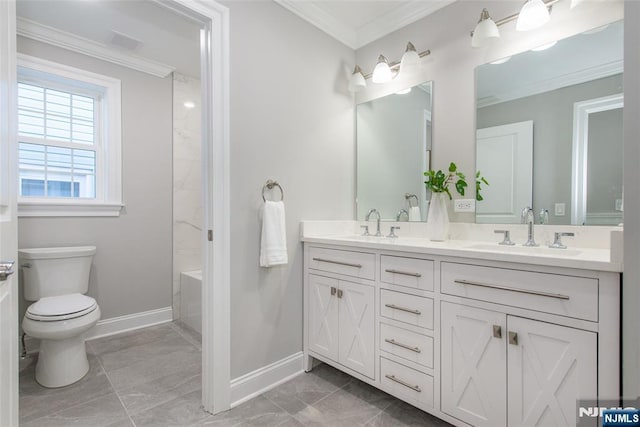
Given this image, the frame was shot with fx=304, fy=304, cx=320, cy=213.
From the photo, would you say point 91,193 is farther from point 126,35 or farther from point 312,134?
point 312,134

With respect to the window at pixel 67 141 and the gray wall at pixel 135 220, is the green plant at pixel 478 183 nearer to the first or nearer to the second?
the gray wall at pixel 135 220

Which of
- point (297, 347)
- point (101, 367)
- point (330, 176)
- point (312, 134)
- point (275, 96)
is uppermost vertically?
point (275, 96)

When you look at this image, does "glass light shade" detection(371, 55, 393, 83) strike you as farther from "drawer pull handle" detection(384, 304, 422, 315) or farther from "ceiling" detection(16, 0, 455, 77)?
"drawer pull handle" detection(384, 304, 422, 315)

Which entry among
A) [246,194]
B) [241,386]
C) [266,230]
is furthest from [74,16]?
[241,386]

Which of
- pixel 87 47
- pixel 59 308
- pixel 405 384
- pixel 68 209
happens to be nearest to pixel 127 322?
pixel 59 308

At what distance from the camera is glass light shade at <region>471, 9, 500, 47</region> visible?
1.64m

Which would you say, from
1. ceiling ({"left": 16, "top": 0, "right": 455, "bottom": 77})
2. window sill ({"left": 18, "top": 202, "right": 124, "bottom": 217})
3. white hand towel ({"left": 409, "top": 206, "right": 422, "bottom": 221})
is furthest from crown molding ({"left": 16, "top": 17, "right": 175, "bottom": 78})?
white hand towel ({"left": 409, "top": 206, "right": 422, "bottom": 221})

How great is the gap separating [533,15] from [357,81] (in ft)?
3.58

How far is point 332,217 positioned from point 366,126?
2.55 feet

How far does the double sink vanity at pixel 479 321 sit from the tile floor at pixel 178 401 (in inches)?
5.6

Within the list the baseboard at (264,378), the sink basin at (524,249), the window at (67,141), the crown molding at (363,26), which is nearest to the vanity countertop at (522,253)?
the sink basin at (524,249)

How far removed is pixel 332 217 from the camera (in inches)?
89.3

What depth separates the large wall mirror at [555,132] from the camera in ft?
4.71

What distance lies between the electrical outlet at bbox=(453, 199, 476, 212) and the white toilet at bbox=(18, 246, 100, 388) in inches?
95.5
